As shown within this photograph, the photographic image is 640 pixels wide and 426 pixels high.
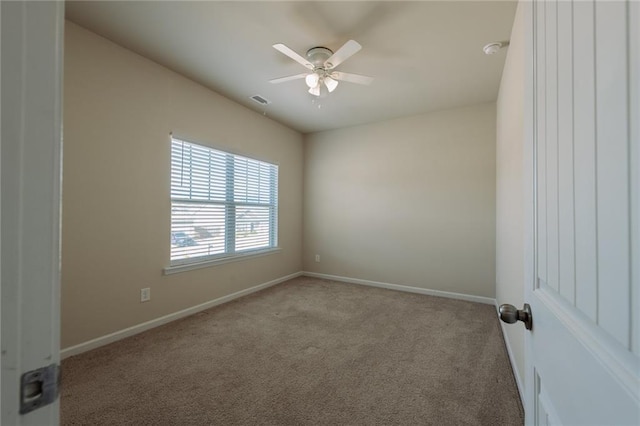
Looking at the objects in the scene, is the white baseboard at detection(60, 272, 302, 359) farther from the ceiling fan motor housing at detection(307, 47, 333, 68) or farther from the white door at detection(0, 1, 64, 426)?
the ceiling fan motor housing at detection(307, 47, 333, 68)

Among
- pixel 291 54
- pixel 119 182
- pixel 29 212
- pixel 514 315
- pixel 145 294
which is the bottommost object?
pixel 145 294

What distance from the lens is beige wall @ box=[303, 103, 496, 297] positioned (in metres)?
3.58

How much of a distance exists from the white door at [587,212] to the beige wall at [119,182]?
2.90 m

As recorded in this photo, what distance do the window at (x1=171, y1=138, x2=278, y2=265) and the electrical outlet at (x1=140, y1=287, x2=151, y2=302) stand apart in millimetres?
366

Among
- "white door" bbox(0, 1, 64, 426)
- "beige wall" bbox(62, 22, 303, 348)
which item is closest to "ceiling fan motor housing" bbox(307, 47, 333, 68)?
"beige wall" bbox(62, 22, 303, 348)

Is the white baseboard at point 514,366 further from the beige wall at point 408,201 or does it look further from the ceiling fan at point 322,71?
the ceiling fan at point 322,71

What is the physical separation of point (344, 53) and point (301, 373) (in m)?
2.41

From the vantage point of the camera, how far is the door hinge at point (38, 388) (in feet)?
1.19

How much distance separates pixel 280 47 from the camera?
79.1 inches

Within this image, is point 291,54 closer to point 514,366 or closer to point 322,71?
point 322,71

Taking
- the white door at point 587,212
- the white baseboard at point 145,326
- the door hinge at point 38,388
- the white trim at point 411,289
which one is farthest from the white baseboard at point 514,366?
the white baseboard at point 145,326

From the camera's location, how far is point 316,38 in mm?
2277

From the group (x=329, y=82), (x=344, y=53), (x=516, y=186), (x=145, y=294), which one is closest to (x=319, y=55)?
(x=329, y=82)

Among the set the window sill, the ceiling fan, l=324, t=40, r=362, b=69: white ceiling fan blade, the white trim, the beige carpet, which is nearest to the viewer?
the beige carpet
